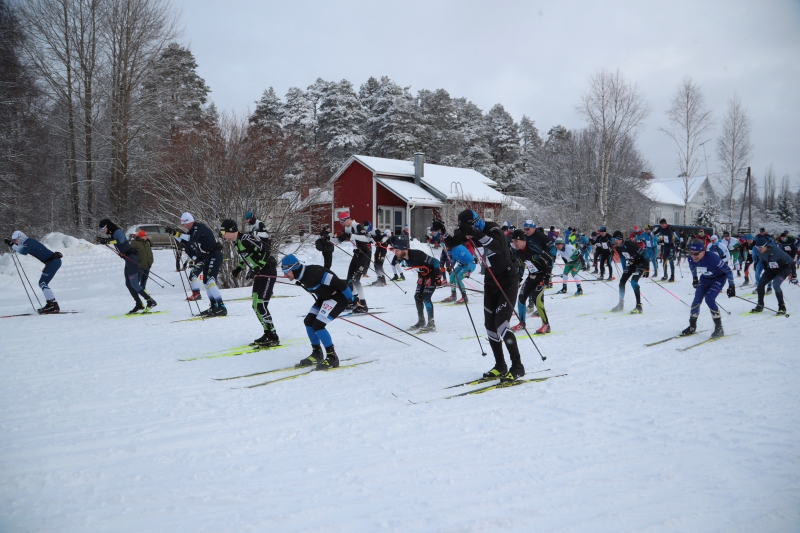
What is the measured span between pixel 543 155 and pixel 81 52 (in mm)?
28889

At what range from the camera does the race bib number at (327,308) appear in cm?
619

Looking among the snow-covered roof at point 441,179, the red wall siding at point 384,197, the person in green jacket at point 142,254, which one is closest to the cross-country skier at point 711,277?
the person in green jacket at point 142,254

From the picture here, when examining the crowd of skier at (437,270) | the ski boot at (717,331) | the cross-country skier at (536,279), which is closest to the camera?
the crowd of skier at (437,270)

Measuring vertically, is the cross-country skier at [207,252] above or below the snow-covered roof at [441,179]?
below

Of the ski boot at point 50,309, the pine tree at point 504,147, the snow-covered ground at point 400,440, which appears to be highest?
the pine tree at point 504,147

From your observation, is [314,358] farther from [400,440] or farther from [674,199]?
[674,199]

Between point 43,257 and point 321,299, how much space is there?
7777mm

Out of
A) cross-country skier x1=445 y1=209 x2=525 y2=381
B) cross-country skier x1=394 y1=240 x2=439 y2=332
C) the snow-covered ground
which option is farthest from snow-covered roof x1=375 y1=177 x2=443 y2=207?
cross-country skier x1=445 y1=209 x2=525 y2=381

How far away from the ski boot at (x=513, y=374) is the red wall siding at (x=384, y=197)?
24.9 meters

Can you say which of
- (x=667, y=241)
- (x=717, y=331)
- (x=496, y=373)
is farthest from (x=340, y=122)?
(x=496, y=373)

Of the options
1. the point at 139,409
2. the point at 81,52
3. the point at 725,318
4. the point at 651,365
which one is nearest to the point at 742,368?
the point at 651,365

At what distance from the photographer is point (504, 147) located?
168 feet

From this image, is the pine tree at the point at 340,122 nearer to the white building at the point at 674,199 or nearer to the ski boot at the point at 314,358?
the white building at the point at 674,199

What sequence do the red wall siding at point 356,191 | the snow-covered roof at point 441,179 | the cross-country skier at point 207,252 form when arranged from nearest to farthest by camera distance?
the cross-country skier at point 207,252 → the snow-covered roof at point 441,179 → the red wall siding at point 356,191
